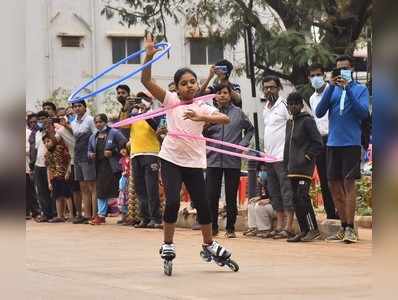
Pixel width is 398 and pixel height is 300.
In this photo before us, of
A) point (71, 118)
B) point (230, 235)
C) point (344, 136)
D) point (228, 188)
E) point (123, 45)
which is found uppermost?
point (123, 45)

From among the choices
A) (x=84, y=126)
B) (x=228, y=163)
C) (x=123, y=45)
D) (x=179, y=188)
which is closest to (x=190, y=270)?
(x=179, y=188)

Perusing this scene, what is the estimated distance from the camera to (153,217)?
12242mm

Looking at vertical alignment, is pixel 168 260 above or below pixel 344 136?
below

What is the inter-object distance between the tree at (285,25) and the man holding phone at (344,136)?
16.8 feet

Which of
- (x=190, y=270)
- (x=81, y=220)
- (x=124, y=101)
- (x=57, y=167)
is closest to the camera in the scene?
(x=190, y=270)

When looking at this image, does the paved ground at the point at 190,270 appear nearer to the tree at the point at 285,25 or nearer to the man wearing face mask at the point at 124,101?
the man wearing face mask at the point at 124,101

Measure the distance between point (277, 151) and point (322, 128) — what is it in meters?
0.63

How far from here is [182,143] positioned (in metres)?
7.49

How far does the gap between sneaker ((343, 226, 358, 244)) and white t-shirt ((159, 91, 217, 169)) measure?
2503 millimetres

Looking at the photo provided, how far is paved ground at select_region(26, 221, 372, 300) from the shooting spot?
244 inches

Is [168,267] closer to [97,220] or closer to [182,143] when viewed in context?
[182,143]

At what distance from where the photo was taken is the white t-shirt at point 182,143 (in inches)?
294

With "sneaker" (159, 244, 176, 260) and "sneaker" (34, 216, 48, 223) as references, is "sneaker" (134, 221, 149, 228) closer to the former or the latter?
"sneaker" (34, 216, 48, 223)
